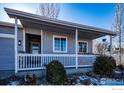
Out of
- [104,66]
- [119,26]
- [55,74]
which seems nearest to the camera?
[55,74]

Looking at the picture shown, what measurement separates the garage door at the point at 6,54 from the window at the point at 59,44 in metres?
2.80

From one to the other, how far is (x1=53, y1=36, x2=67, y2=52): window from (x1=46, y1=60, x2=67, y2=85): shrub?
3547 mm

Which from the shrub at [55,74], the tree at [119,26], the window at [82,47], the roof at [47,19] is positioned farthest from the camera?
the tree at [119,26]

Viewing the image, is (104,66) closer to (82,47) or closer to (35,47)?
(82,47)

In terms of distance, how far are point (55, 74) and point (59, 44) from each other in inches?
165

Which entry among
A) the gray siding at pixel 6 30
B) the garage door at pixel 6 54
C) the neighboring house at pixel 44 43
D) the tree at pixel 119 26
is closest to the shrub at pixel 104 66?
the neighboring house at pixel 44 43

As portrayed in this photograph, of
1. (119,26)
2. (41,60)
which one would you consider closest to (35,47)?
(41,60)

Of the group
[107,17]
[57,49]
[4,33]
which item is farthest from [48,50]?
[107,17]

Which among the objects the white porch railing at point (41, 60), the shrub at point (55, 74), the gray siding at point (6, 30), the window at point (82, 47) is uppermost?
the gray siding at point (6, 30)

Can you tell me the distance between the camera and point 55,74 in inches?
267

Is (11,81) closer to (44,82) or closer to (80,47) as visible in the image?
(44,82)

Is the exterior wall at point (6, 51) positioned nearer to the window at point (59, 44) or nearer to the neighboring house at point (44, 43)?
the neighboring house at point (44, 43)

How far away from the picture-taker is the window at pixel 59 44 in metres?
10.6

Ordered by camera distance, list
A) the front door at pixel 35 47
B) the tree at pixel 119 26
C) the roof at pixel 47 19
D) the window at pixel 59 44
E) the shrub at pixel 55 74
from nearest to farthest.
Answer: the shrub at pixel 55 74
the roof at pixel 47 19
the window at pixel 59 44
the front door at pixel 35 47
the tree at pixel 119 26
